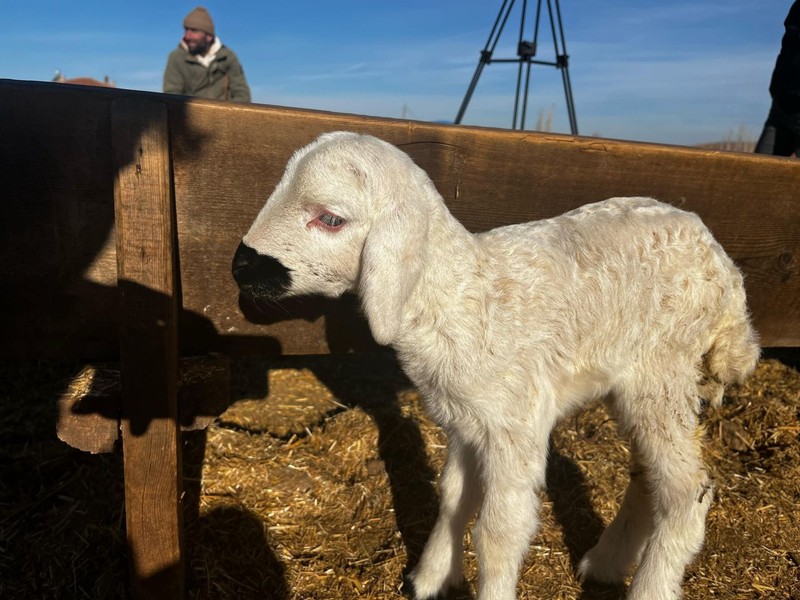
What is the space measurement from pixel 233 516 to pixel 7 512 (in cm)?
124

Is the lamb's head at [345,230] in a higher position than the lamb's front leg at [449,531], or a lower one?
higher

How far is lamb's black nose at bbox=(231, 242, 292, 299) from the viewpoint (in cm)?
214

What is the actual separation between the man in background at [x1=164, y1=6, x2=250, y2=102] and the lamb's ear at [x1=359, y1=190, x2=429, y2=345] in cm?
809

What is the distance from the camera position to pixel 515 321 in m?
2.38

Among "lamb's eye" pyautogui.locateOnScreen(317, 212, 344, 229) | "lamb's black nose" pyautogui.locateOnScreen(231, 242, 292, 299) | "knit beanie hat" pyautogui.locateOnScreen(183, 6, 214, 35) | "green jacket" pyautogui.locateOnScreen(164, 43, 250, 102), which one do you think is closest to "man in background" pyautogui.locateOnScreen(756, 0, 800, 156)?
"lamb's eye" pyautogui.locateOnScreen(317, 212, 344, 229)

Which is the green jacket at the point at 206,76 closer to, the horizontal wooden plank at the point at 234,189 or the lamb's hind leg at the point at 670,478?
the horizontal wooden plank at the point at 234,189

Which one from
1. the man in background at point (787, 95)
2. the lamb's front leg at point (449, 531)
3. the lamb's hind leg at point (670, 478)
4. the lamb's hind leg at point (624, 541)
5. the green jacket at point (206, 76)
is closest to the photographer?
the lamb's hind leg at point (670, 478)

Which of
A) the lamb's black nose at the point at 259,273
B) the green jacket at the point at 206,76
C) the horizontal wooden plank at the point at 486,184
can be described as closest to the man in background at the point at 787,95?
the horizontal wooden plank at the point at 486,184

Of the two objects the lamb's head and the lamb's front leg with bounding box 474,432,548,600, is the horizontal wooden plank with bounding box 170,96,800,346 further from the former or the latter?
the lamb's front leg with bounding box 474,432,548,600

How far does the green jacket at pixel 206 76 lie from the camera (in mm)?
9312

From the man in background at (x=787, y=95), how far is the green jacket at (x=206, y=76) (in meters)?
7.30

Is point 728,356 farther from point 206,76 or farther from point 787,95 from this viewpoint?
point 206,76

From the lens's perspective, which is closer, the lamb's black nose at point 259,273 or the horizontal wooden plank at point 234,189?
the lamb's black nose at point 259,273

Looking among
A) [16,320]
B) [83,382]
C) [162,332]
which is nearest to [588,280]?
[162,332]
